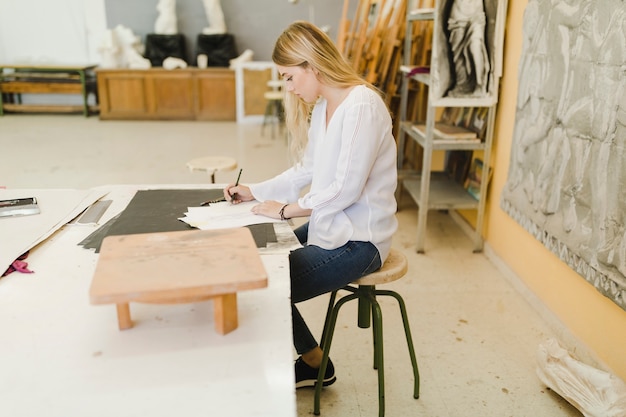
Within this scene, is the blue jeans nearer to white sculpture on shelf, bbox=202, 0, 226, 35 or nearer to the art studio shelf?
the art studio shelf

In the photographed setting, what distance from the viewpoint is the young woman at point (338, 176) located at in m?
1.58

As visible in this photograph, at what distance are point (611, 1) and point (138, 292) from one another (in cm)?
193

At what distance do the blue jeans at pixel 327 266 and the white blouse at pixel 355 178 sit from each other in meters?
0.03

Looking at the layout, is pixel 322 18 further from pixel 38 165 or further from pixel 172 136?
pixel 38 165

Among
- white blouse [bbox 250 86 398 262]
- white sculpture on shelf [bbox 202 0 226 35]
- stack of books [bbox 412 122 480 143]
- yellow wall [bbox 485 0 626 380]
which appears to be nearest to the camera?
white blouse [bbox 250 86 398 262]

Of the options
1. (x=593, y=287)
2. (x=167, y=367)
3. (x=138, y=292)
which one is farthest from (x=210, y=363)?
(x=593, y=287)

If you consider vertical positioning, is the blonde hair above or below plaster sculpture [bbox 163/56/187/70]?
above

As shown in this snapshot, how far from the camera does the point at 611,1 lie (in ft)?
6.51

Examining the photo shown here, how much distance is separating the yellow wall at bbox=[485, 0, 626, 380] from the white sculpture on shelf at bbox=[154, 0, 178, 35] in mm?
5523

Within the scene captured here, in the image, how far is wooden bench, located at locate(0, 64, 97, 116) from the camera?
7.41m

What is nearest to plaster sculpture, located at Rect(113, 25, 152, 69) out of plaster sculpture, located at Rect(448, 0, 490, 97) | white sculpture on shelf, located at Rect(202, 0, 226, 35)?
white sculpture on shelf, located at Rect(202, 0, 226, 35)

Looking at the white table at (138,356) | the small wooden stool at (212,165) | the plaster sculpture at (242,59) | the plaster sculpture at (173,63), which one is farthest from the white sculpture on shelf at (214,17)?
the white table at (138,356)

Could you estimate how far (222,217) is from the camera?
5.31 feet

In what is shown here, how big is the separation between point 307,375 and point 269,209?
67cm
